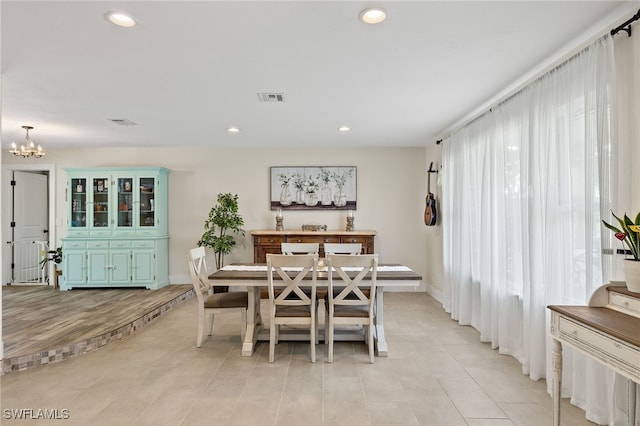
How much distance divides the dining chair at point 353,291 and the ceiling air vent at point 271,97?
1.70 meters

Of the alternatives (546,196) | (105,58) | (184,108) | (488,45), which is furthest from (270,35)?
(546,196)

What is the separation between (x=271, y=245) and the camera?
18.5ft

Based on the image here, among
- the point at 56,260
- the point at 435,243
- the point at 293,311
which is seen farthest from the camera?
the point at 56,260

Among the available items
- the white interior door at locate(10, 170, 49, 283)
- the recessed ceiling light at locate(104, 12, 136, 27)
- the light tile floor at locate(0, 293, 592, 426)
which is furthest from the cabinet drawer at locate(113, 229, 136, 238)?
the recessed ceiling light at locate(104, 12, 136, 27)

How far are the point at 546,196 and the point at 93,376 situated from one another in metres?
3.98

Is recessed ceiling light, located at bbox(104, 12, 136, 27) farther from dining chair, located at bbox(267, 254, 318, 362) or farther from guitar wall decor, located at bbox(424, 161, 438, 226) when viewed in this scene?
guitar wall decor, located at bbox(424, 161, 438, 226)

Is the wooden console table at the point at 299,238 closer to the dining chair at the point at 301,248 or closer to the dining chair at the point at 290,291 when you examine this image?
the dining chair at the point at 301,248

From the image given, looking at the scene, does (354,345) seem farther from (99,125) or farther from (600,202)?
(99,125)

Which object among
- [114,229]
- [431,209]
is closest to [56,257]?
[114,229]

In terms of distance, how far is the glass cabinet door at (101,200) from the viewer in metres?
5.88

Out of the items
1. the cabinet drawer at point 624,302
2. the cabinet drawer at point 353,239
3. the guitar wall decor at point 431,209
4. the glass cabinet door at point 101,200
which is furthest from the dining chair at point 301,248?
the glass cabinet door at point 101,200

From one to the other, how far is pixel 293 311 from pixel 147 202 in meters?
3.94

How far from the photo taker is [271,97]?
3561mm

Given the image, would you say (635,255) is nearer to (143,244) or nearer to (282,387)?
(282,387)
